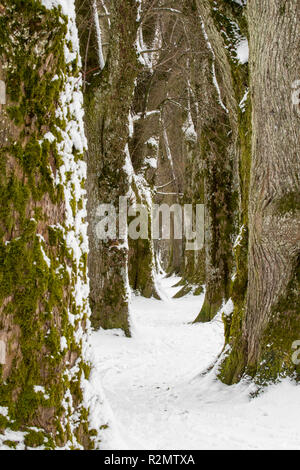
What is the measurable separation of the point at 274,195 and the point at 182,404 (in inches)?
79.2

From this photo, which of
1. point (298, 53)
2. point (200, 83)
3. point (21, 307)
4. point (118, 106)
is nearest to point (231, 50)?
point (298, 53)

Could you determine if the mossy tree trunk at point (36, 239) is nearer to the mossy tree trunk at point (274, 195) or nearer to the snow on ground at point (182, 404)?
the snow on ground at point (182, 404)

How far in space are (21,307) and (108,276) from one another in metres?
5.28

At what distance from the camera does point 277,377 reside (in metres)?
3.96

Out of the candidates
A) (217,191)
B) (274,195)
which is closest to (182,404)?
(274,195)

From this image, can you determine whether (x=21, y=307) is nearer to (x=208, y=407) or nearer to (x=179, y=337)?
(x=208, y=407)

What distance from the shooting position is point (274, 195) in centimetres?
408

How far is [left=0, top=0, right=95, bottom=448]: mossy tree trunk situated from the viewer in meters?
2.25

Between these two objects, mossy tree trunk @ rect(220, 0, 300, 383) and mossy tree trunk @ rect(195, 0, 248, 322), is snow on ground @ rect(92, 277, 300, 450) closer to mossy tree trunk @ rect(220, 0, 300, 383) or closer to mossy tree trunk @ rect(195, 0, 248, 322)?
mossy tree trunk @ rect(220, 0, 300, 383)

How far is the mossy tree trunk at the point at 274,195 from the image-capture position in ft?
13.1

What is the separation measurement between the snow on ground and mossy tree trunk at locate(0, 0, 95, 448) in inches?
20.1

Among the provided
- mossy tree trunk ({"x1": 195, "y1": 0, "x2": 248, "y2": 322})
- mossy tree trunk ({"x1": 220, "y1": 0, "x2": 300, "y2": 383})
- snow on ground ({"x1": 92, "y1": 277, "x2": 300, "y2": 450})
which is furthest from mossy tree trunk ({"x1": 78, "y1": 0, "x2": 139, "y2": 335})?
mossy tree trunk ({"x1": 220, "y1": 0, "x2": 300, "y2": 383})

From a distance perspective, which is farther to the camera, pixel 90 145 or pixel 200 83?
pixel 200 83

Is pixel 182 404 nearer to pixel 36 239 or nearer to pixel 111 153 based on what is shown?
pixel 36 239
